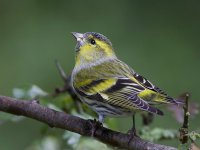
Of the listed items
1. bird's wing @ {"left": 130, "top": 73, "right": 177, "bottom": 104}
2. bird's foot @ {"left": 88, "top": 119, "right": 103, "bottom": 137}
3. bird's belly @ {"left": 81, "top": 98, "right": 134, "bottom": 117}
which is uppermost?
bird's wing @ {"left": 130, "top": 73, "right": 177, "bottom": 104}

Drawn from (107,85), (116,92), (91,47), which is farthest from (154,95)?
(91,47)

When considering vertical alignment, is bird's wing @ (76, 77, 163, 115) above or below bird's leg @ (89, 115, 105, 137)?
above

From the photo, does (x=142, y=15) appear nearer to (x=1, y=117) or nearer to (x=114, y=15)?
(x=114, y=15)

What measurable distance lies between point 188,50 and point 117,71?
438 centimetres

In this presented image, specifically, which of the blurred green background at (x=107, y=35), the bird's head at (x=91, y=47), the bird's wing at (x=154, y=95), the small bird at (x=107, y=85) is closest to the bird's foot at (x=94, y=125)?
the small bird at (x=107, y=85)

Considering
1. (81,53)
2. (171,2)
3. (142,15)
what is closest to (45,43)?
(142,15)

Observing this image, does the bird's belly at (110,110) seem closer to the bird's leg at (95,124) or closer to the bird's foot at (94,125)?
the bird's leg at (95,124)

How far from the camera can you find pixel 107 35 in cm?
921

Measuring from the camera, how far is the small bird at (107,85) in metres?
4.12

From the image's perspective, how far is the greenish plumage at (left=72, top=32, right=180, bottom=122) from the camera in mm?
4125

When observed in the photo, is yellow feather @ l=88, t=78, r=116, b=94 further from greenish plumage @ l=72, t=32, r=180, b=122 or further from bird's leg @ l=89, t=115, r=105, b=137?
bird's leg @ l=89, t=115, r=105, b=137

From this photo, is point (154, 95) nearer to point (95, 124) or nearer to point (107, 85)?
point (107, 85)

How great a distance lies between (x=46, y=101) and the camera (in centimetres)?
418

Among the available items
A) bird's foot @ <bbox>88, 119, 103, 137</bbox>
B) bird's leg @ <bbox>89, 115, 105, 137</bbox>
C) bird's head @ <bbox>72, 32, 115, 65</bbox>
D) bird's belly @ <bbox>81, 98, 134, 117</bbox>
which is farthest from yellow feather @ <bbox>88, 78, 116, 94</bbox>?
bird's head @ <bbox>72, 32, 115, 65</bbox>
